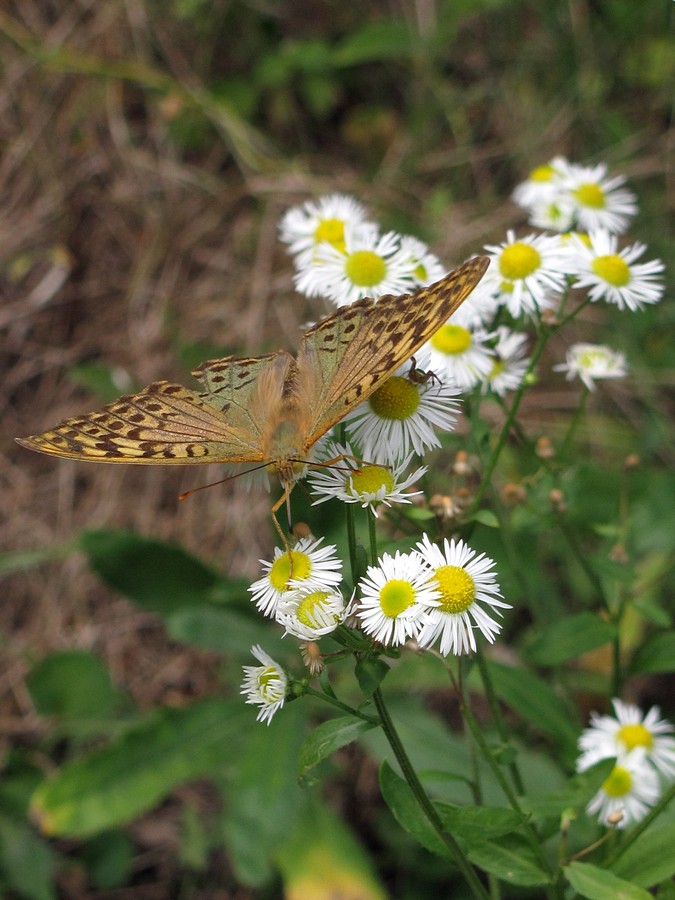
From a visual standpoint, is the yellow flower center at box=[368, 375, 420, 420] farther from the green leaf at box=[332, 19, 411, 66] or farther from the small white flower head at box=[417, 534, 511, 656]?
the green leaf at box=[332, 19, 411, 66]

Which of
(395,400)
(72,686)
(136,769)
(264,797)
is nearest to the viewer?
(395,400)

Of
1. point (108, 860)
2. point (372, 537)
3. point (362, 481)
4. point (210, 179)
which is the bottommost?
point (108, 860)

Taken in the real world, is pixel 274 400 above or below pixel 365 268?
below

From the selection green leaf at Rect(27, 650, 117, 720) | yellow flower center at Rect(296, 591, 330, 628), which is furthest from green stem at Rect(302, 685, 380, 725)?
green leaf at Rect(27, 650, 117, 720)

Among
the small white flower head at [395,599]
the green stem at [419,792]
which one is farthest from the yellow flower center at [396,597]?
the green stem at [419,792]

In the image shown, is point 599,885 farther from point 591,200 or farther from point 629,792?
point 591,200

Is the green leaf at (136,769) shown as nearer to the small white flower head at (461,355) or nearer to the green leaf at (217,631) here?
the green leaf at (217,631)

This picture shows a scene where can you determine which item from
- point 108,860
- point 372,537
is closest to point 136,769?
point 108,860
